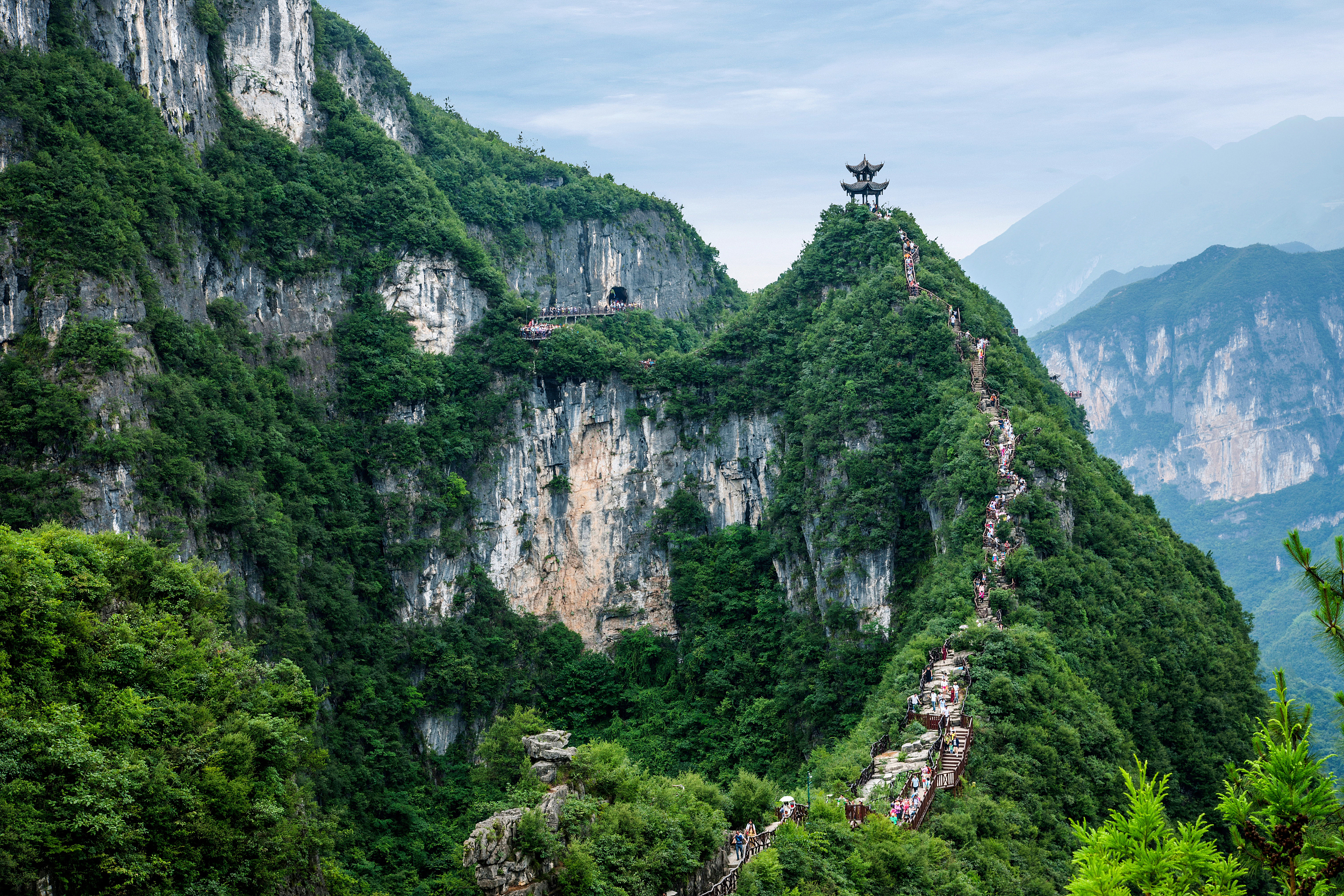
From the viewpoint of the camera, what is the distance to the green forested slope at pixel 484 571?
81.7 ft

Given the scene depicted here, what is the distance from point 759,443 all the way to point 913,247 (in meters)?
11.4

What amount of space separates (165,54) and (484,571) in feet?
84.4

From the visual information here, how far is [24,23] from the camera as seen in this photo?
40344 millimetres

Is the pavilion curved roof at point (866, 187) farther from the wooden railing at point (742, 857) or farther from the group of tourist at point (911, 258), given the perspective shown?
the wooden railing at point (742, 857)

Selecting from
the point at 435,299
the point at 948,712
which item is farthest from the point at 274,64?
the point at 948,712

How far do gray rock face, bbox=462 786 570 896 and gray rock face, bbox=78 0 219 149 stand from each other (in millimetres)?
35833

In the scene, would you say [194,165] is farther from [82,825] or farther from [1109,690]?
[1109,690]

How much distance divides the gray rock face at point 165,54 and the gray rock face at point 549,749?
33.1 meters

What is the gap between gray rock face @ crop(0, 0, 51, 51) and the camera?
39.7 m

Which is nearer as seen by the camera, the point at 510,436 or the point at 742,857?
the point at 742,857

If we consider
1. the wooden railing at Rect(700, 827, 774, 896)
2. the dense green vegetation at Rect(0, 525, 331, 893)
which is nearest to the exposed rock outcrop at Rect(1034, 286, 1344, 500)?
the wooden railing at Rect(700, 827, 774, 896)

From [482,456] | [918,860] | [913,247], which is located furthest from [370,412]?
[918,860]

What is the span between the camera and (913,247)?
171 feet

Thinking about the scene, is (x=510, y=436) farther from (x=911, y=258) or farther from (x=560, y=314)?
(x=911, y=258)
